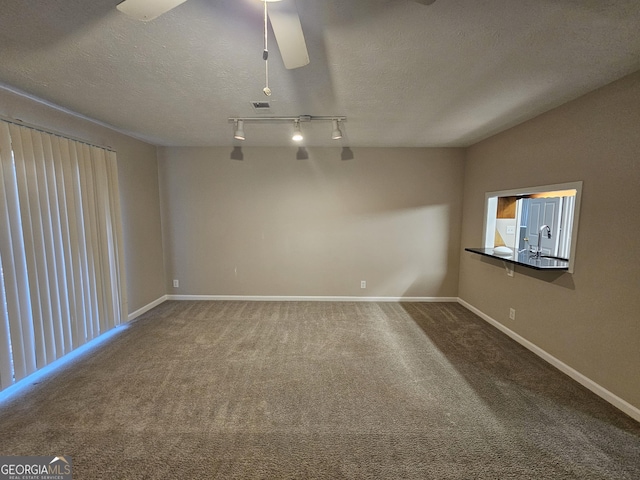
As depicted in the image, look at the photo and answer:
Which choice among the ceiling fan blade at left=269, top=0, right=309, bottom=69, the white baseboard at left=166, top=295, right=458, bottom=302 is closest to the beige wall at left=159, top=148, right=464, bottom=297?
the white baseboard at left=166, top=295, right=458, bottom=302

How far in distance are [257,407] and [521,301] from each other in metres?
2.95

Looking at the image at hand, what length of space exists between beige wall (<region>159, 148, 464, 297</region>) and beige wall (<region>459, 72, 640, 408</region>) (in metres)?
1.27

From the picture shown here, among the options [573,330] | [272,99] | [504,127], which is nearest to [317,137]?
[272,99]

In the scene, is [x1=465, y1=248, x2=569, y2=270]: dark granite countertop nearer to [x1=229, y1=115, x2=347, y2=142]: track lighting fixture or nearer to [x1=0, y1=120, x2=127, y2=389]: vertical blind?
[x1=229, y1=115, x2=347, y2=142]: track lighting fixture

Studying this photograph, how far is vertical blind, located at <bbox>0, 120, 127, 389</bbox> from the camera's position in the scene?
2.04 metres

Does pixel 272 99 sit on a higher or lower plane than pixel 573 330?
higher

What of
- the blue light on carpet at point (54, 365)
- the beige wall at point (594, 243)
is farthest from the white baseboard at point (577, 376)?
the blue light on carpet at point (54, 365)

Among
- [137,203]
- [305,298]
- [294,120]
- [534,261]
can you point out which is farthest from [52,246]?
[534,261]

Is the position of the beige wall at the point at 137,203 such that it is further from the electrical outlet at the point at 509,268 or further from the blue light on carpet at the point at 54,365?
the electrical outlet at the point at 509,268

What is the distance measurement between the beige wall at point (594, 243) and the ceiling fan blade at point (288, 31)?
238 centimetres

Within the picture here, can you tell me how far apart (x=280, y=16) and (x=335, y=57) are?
1.99ft

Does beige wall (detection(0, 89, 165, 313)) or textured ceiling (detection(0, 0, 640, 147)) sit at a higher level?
textured ceiling (detection(0, 0, 640, 147))

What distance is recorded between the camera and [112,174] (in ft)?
10.2

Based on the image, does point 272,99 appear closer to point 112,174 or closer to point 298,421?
point 112,174
